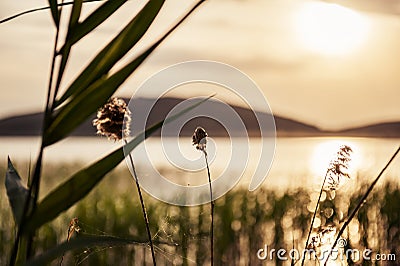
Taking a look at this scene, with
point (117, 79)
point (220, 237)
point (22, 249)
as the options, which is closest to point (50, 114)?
point (117, 79)

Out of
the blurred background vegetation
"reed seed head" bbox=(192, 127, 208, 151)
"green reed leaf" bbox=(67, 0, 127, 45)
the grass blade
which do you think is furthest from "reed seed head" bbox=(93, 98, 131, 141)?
the blurred background vegetation

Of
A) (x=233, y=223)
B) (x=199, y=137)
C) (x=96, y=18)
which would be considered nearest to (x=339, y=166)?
(x=199, y=137)

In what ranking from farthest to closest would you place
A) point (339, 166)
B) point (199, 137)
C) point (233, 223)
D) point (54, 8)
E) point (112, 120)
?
point (233, 223) < point (199, 137) < point (339, 166) < point (112, 120) < point (54, 8)

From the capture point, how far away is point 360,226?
14.4 feet

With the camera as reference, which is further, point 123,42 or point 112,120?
point 112,120

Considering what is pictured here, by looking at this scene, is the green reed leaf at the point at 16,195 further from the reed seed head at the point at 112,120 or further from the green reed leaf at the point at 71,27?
the reed seed head at the point at 112,120

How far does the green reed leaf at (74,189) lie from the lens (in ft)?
2.71

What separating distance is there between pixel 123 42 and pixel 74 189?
0.14 m

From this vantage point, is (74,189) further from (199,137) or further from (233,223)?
(233,223)

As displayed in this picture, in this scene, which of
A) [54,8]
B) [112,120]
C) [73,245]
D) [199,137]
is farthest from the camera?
[199,137]

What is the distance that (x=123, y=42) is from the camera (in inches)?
33.7

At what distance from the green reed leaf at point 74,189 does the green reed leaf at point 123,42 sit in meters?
0.08

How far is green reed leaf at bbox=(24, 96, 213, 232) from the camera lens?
83cm

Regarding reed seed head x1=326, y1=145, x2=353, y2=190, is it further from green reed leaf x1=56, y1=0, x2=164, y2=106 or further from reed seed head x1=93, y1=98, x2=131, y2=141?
green reed leaf x1=56, y1=0, x2=164, y2=106
